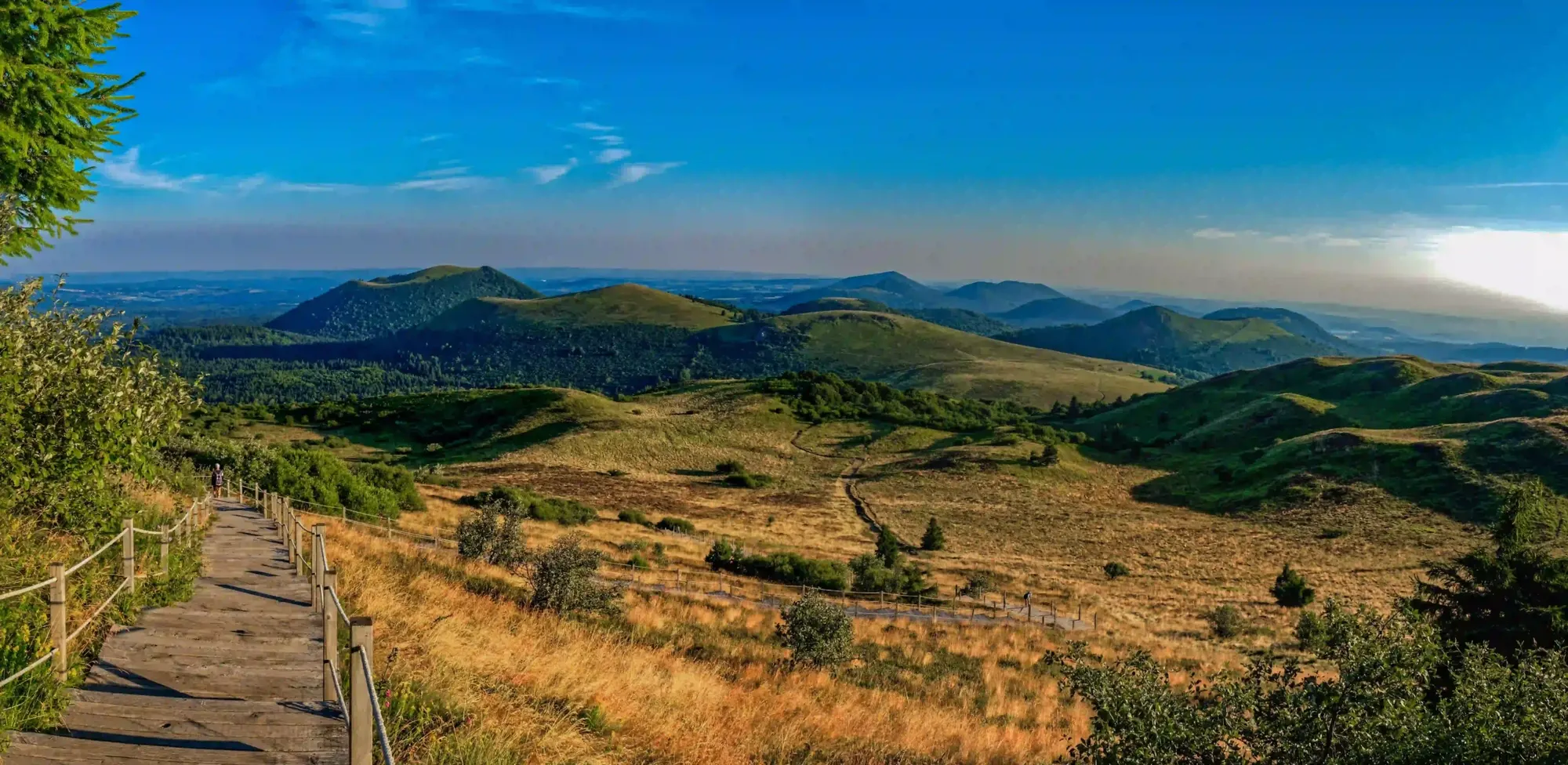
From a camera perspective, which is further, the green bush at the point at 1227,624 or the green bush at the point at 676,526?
the green bush at the point at 676,526

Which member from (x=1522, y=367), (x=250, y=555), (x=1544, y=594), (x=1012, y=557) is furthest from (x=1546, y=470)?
(x=1522, y=367)

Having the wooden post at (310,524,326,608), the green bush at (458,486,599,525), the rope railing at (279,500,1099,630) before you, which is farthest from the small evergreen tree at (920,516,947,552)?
the wooden post at (310,524,326,608)

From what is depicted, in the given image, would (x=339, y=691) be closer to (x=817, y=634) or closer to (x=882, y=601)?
(x=817, y=634)

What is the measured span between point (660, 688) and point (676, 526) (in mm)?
42092

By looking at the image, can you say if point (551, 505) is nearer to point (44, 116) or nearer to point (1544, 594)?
point (44, 116)

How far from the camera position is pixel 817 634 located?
1875 centimetres

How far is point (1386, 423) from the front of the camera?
10006 cm

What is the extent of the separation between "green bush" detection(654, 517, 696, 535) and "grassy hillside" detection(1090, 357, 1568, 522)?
4901 cm

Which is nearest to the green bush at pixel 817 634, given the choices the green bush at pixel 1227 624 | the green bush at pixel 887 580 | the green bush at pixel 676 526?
the green bush at pixel 887 580

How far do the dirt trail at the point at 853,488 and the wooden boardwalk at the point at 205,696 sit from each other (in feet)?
140

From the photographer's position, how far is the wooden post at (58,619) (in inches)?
287

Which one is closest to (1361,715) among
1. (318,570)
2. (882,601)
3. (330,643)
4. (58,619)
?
(330,643)

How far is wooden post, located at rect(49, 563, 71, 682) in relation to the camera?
7.28m

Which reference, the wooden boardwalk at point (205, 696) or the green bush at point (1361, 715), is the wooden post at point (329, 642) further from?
the green bush at point (1361, 715)
